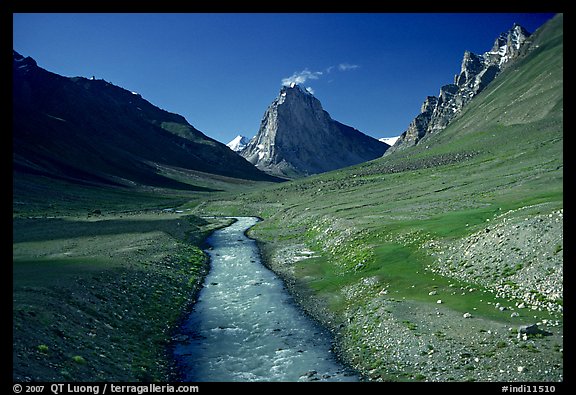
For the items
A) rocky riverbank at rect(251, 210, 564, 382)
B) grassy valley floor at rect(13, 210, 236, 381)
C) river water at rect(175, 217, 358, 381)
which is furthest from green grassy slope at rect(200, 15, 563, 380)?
grassy valley floor at rect(13, 210, 236, 381)

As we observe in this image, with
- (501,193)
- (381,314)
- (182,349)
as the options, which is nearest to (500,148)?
(501,193)

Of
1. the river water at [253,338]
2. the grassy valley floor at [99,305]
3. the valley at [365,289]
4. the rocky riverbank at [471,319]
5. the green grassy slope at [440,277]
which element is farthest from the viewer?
the river water at [253,338]

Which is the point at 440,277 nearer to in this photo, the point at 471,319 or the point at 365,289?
the point at 365,289

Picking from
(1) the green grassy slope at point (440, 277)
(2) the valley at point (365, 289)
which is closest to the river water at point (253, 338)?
(2) the valley at point (365, 289)

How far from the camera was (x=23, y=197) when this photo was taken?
458 feet

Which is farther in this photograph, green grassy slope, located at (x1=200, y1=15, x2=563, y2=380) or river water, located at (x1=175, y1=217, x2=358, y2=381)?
river water, located at (x1=175, y1=217, x2=358, y2=381)

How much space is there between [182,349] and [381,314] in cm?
1619

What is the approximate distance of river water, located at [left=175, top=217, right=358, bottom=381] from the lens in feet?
83.4

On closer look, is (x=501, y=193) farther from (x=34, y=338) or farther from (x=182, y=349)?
(x=34, y=338)

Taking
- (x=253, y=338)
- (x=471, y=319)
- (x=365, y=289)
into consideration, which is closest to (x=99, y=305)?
(x=253, y=338)

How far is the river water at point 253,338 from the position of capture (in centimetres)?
2542

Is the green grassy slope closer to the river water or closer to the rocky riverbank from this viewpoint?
the rocky riverbank

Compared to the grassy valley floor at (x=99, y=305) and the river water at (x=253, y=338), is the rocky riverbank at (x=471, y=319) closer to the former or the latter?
the river water at (x=253, y=338)

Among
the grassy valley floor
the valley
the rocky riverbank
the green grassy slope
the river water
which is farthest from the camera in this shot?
the river water
